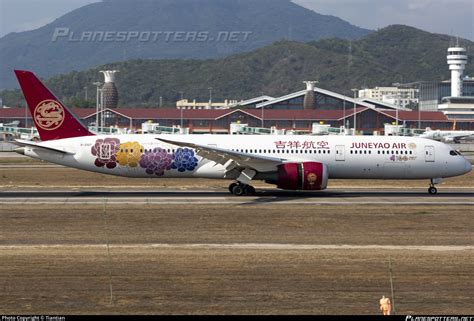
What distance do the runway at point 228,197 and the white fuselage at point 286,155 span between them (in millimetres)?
1185

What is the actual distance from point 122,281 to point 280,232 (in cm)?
1024

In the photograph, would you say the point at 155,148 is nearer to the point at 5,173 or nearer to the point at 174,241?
the point at 174,241

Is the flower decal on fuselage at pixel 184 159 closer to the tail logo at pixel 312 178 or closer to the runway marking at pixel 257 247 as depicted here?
the tail logo at pixel 312 178

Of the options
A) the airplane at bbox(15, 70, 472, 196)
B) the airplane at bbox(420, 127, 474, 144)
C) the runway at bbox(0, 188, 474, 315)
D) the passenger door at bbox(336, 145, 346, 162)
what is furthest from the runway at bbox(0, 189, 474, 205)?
the airplane at bbox(420, 127, 474, 144)

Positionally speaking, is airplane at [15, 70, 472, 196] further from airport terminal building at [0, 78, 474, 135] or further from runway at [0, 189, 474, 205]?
airport terminal building at [0, 78, 474, 135]

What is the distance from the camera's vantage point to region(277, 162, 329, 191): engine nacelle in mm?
43438

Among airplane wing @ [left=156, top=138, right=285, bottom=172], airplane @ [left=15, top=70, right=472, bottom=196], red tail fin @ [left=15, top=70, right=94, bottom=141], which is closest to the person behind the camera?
airplane wing @ [left=156, top=138, right=285, bottom=172]

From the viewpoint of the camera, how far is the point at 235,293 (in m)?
22.5

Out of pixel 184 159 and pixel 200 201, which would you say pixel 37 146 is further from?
pixel 200 201

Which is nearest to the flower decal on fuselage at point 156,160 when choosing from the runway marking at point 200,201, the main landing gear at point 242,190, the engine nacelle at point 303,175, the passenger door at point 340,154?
the runway marking at point 200,201

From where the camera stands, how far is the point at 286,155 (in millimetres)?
46250

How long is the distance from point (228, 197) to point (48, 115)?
1113 centimetres

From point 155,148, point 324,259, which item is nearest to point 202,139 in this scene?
point 155,148

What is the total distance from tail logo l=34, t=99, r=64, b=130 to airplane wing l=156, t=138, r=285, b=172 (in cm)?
633
